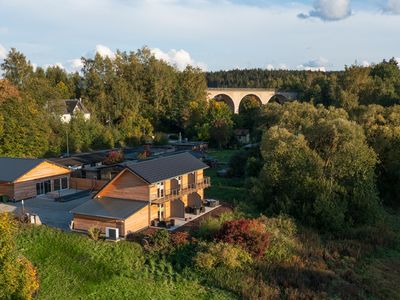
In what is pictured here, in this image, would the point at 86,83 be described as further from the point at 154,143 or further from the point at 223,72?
the point at 223,72

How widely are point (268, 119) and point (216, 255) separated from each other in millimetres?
21662

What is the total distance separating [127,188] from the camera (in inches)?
952

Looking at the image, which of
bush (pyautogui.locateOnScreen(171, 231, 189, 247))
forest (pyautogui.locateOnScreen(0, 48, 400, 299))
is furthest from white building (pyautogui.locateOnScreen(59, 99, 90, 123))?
bush (pyautogui.locateOnScreen(171, 231, 189, 247))

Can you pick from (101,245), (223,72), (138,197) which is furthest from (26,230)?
(223,72)

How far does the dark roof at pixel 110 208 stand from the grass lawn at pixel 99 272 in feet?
7.14

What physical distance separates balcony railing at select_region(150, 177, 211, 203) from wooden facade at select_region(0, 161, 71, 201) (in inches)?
419

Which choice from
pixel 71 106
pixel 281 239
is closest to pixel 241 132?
pixel 71 106

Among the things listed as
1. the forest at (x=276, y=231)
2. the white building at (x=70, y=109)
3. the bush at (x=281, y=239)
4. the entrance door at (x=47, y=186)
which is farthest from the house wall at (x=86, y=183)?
the white building at (x=70, y=109)

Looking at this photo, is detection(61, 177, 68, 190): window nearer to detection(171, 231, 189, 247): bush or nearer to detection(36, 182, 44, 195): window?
detection(36, 182, 44, 195): window

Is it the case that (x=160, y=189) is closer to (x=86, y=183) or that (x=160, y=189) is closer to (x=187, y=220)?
(x=187, y=220)

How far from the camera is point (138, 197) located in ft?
78.5

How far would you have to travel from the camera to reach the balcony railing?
Result: 2423 centimetres

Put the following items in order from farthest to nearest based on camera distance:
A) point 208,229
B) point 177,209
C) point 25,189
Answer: point 25,189
point 177,209
point 208,229

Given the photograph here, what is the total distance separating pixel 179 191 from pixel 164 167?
1722 millimetres
